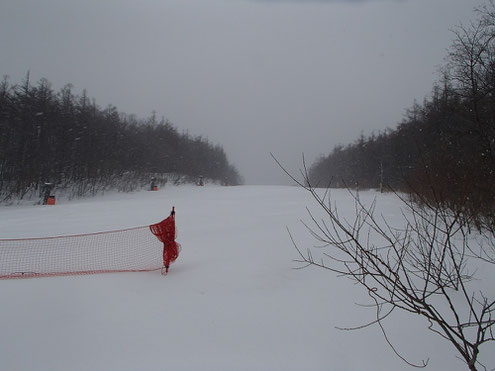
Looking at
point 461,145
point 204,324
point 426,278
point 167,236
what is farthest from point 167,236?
point 461,145

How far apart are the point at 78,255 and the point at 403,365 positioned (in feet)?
20.4

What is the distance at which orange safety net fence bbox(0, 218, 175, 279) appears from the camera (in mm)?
4562

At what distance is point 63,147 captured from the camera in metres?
20.5

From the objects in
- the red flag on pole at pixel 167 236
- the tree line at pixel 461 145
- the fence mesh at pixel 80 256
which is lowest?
the fence mesh at pixel 80 256

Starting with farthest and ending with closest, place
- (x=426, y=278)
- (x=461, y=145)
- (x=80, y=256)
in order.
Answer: (x=461, y=145) → (x=80, y=256) → (x=426, y=278)

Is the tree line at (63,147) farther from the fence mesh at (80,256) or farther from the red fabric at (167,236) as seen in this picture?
the red fabric at (167,236)

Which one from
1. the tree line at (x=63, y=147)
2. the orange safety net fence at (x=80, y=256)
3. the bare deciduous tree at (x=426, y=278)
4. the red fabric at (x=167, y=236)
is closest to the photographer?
the bare deciduous tree at (x=426, y=278)

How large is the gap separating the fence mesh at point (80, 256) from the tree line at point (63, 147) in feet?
49.4

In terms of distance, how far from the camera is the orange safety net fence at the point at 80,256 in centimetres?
456

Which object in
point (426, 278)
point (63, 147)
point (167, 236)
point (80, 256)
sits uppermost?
point (63, 147)

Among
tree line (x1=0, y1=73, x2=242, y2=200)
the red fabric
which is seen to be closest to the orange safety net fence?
the red fabric

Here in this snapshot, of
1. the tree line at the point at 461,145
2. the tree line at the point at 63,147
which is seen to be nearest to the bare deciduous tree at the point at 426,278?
the tree line at the point at 461,145

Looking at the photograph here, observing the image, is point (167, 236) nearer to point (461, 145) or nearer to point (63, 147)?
point (461, 145)

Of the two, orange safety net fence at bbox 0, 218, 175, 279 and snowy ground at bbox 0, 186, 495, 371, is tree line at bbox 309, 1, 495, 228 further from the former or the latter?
orange safety net fence at bbox 0, 218, 175, 279
